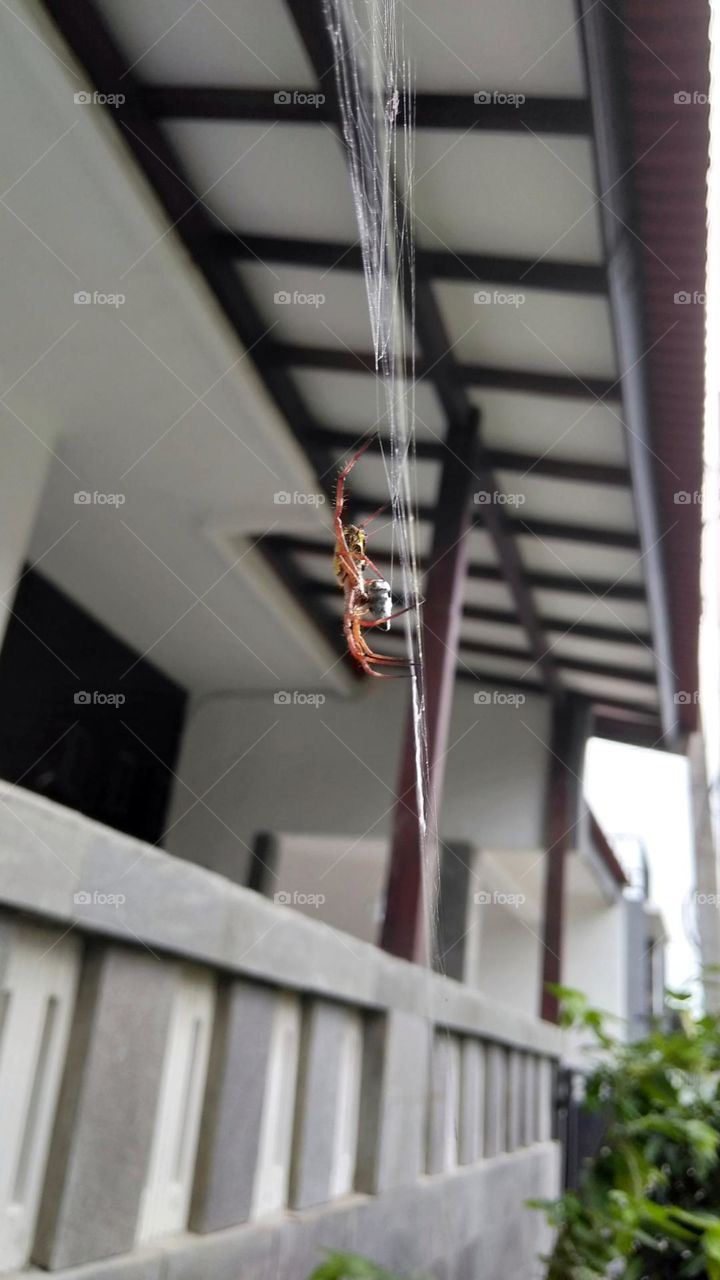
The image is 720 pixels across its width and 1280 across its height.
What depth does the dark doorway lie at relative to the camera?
8453 millimetres

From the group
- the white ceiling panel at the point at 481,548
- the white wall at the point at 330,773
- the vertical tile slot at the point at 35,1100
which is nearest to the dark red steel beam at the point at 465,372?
the white ceiling panel at the point at 481,548

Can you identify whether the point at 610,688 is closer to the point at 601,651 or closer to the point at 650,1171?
the point at 601,651

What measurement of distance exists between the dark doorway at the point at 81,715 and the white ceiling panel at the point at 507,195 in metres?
4.76

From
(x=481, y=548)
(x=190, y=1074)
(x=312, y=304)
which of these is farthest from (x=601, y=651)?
(x=190, y=1074)

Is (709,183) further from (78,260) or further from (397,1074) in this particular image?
(397,1074)

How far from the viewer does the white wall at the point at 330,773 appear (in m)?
11.9

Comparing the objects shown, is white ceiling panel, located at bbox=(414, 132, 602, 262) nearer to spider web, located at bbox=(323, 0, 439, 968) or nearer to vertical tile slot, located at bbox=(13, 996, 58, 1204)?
spider web, located at bbox=(323, 0, 439, 968)

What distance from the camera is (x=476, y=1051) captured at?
577cm

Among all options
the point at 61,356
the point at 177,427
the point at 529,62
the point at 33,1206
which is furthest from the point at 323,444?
the point at 33,1206

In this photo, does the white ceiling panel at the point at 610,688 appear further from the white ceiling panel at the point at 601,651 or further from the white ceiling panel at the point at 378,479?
the white ceiling panel at the point at 378,479

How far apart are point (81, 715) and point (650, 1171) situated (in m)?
6.79

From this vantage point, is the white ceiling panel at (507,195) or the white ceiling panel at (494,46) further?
the white ceiling panel at (507,195)

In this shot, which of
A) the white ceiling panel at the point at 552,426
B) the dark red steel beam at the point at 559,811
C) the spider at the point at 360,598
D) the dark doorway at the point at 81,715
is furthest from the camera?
the dark red steel beam at the point at 559,811

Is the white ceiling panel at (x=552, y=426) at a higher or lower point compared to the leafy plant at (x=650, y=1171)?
higher
